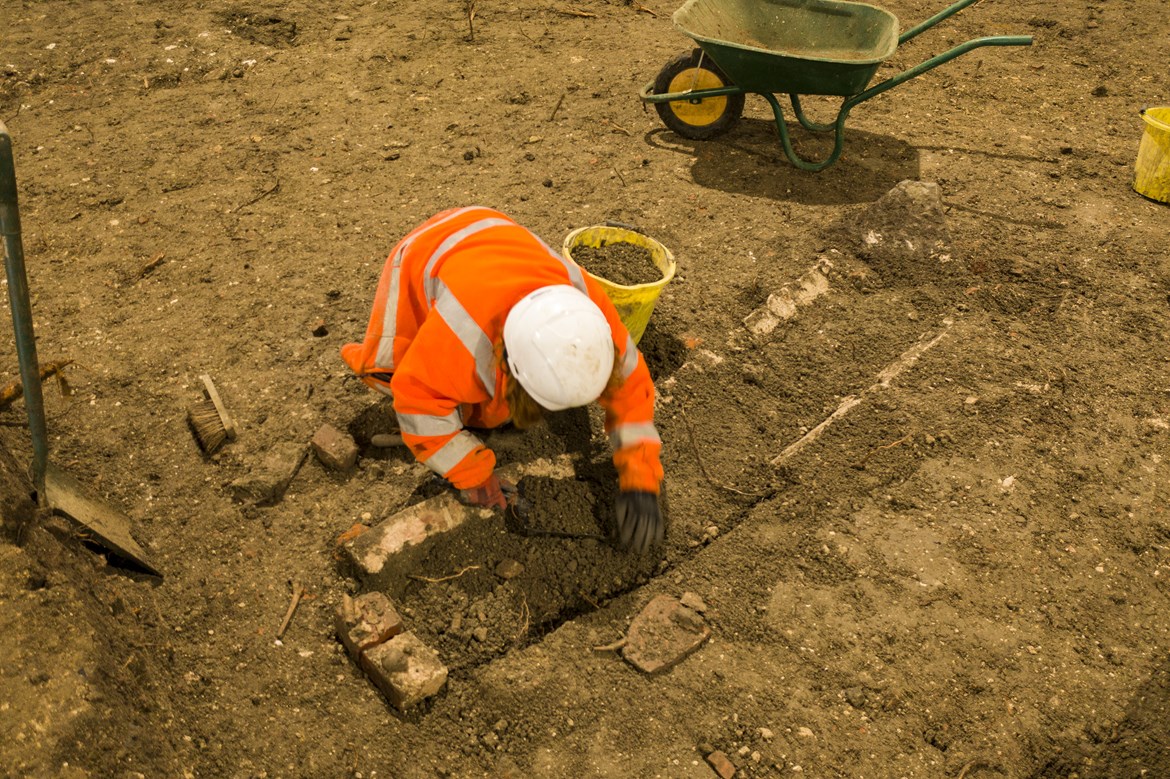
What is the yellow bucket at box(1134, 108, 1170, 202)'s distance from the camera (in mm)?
4973

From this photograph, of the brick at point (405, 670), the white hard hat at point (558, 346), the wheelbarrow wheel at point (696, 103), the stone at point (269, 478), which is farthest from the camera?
the wheelbarrow wheel at point (696, 103)

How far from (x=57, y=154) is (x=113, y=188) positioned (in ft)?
2.02

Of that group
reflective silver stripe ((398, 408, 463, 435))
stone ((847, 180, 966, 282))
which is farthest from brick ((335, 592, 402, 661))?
stone ((847, 180, 966, 282))

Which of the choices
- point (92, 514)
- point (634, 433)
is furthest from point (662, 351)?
point (92, 514)

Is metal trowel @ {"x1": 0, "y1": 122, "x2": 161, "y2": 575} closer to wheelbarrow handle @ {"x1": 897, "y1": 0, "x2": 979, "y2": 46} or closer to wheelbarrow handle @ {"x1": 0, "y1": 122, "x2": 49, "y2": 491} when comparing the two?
wheelbarrow handle @ {"x1": 0, "y1": 122, "x2": 49, "y2": 491}

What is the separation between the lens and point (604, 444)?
375 centimetres

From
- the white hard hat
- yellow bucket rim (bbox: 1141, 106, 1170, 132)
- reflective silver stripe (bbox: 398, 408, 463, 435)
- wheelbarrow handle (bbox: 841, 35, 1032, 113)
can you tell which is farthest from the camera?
yellow bucket rim (bbox: 1141, 106, 1170, 132)

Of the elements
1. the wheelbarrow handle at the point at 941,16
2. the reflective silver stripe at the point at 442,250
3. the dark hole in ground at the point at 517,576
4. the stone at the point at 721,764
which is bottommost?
the stone at the point at 721,764

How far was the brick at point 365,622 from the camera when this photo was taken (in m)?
2.86

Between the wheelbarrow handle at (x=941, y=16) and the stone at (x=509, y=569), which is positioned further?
the wheelbarrow handle at (x=941, y=16)

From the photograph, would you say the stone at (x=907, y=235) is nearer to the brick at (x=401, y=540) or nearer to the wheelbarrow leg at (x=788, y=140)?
the wheelbarrow leg at (x=788, y=140)

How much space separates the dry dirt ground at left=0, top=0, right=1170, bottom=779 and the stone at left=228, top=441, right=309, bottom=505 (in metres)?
0.04

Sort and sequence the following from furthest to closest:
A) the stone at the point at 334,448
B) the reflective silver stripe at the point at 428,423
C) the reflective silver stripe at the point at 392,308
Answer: the stone at the point at 334,448 → the reflective silver stripe at the point at 392,308 → the reflective silver stripe at the point at 428,423

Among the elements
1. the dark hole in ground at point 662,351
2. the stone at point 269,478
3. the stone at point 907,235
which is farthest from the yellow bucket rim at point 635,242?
the stone at point 269,478
